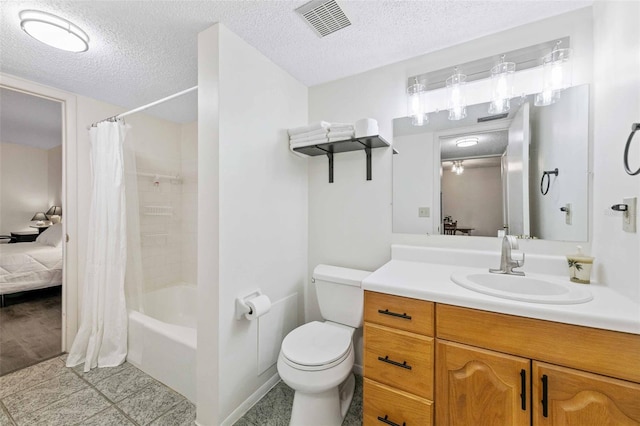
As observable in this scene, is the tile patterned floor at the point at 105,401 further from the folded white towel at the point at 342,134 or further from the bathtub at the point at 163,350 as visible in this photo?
the folded white towel at the point at 342,134

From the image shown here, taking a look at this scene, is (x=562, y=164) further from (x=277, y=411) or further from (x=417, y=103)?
(x=277, y=411)

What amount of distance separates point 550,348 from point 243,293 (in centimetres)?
145

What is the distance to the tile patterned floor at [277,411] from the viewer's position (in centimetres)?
146

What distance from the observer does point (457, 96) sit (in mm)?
1570

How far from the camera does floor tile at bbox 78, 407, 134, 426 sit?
1.41 meters

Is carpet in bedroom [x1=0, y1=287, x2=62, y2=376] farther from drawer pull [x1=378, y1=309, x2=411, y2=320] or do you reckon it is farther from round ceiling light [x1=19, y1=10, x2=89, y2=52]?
drawer pull [x1=378, y1=309, x2=411, y2=320]

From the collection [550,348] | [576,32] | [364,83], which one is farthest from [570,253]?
[364,83]

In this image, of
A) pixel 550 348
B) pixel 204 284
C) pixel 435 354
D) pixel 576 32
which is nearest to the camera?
pixel 550 348

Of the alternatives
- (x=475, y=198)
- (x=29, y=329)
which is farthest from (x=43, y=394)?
(x=475, y=198)

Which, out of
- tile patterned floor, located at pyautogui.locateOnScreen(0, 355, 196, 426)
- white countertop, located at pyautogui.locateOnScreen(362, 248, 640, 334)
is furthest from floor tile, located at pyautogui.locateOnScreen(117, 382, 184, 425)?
white countertop, located at pyautogui.locateOnScreen(362, 248, 640, 334)

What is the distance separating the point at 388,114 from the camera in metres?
1.80

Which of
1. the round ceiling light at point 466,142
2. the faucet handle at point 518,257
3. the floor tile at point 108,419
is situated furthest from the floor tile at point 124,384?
the round ceiling light at point 466,142

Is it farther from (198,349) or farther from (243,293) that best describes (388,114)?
(198,349)

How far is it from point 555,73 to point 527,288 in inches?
45.4
